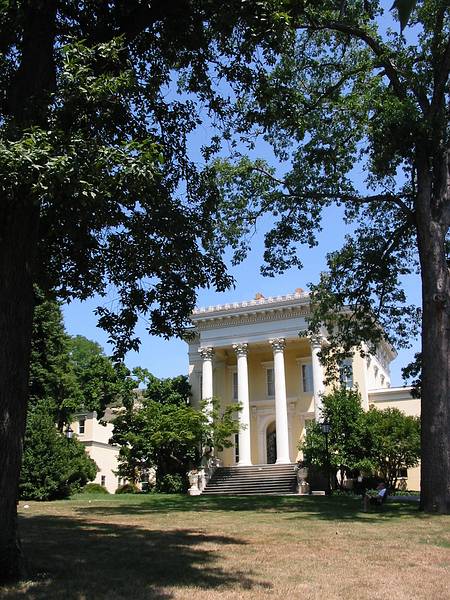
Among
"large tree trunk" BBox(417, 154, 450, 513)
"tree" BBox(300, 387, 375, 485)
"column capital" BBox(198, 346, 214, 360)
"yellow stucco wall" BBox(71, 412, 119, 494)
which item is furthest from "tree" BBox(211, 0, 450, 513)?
"yellow stucco wall" BBox(71, 412, 119, 494)

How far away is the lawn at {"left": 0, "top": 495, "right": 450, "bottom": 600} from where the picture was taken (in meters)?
6.37

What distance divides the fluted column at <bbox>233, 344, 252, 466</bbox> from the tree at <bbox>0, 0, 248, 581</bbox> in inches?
1079

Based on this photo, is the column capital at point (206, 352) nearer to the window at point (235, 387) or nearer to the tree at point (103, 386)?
the window at point (235, 387)

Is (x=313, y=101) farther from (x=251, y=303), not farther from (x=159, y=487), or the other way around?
(x=159, y=487)

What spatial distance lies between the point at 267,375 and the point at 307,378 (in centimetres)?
285

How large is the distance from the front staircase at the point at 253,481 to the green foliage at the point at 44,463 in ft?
32.3

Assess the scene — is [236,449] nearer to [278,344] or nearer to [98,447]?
[278,344]

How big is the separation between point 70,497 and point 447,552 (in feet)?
68.2

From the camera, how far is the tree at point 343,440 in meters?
30.9

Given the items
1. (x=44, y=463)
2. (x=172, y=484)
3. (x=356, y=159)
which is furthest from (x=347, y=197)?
(x=172, y=484)

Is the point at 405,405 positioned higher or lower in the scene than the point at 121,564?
higher

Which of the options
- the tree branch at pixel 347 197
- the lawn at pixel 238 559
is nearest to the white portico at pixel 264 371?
the tree branch at pixel 347 197

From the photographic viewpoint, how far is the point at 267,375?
1650 inches

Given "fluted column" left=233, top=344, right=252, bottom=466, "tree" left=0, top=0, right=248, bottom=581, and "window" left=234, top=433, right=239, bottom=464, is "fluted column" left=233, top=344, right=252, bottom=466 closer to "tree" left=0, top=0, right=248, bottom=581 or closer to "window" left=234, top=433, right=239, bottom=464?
"window" left=234, top=433, right=239, bottom=464
